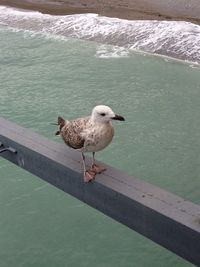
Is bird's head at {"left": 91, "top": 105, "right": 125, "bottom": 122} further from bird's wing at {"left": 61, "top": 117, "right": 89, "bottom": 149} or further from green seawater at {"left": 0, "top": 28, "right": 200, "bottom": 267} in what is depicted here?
green seawater at {"left": 0, "top": 28, "right": 200, "bottom": 267}

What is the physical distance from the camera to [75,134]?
105 inches

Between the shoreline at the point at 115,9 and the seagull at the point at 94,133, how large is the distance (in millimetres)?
8050

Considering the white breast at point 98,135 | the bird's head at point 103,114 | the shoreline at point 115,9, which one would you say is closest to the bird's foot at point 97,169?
the white breast at point 98,135

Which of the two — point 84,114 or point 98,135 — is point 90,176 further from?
point 84,114

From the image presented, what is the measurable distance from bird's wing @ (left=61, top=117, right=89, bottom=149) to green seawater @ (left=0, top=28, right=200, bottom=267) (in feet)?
3.82

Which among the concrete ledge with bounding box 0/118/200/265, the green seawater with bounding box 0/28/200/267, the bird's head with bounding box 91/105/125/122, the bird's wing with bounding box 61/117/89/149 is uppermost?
the bird's head with bounding box 91/105/125/122

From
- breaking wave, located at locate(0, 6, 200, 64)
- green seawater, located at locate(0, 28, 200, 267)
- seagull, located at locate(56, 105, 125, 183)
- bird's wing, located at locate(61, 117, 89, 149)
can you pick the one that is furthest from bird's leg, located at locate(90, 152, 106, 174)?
breaking wave, located at locate(0, 6, 200, 64)

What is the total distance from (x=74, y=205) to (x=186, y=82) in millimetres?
3818

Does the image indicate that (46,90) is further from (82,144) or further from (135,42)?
(82,144)

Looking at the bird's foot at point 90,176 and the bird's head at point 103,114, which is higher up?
the bird's head at point 103,114

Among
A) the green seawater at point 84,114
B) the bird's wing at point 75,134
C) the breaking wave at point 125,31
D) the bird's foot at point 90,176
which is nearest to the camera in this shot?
the bird's foot at point 90,176

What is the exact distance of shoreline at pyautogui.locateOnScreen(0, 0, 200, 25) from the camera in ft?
36.2

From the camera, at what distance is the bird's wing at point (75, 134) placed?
264 cm

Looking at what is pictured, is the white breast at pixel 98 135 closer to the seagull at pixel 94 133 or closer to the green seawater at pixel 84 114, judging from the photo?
the seagull at pixel 94 133
